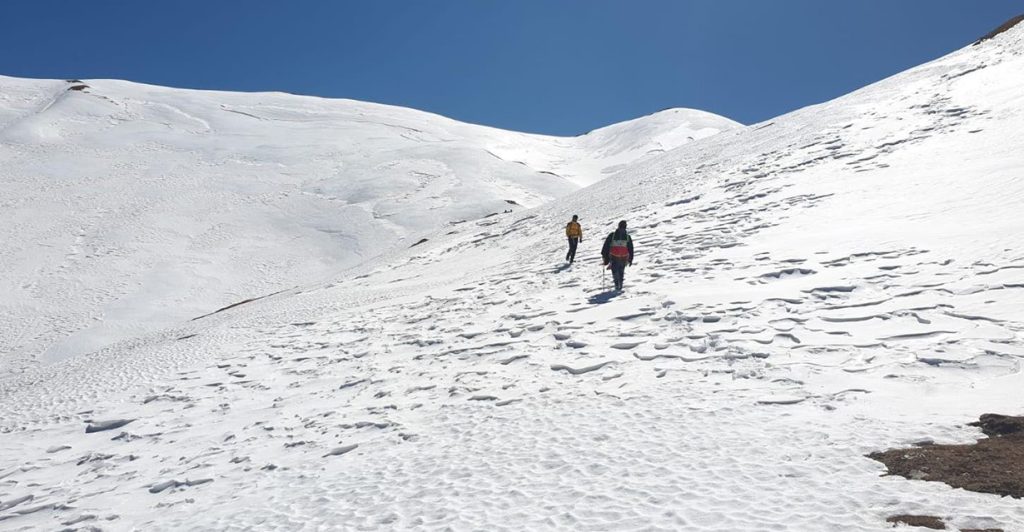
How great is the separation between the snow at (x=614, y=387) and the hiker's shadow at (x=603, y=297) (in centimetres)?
9

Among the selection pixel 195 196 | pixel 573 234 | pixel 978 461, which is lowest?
pixel 978 461

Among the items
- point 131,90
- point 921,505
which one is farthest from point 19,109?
point 921,505

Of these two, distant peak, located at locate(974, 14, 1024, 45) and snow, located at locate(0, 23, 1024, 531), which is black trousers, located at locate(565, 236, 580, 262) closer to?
snow, located at locate(0, 23, 1024, 531)

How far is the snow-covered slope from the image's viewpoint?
30.8 m

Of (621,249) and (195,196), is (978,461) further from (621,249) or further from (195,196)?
(195,196)

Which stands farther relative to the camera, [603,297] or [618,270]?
[618,270]

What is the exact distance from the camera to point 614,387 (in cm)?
962

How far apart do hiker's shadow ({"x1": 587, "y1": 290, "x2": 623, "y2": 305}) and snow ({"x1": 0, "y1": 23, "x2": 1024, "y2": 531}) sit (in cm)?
9

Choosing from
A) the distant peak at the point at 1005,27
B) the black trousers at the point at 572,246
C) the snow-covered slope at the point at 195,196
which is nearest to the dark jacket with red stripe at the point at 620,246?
the black trousers at the point at 572,246

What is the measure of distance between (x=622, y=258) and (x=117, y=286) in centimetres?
2665

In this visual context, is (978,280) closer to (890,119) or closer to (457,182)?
(890,119)

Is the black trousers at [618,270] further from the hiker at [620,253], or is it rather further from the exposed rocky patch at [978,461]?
the exposed rocky patch at [978,461]

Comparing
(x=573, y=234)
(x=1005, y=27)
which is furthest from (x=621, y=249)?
(x=1005, y=27)

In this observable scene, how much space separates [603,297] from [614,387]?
5.56m
